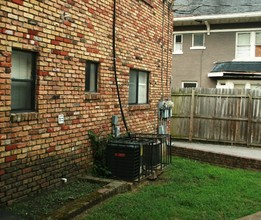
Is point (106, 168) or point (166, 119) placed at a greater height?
point (166, 119)

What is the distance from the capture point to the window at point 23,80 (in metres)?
5.59

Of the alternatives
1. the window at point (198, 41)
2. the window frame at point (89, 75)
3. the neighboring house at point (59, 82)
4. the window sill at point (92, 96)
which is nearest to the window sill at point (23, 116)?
the neighboring house at point (59, 82)

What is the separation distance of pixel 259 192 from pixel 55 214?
4302 millimetres

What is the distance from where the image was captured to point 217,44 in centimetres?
2084

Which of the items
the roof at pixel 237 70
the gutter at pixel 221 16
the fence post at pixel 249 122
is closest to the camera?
the fence post at pixel 249 122

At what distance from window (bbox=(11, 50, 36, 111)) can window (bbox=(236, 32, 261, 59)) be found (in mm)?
16421

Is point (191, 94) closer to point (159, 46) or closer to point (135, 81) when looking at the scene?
point (159, 46)

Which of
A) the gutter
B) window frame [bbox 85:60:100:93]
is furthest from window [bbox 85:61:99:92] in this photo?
the gutter

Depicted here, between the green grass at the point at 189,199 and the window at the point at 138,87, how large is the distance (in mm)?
2362

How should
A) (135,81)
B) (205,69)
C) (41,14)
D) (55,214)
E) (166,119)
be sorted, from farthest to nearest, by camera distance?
(205,69) < (166,119) < (135,81) < (41,14) < (55,214)


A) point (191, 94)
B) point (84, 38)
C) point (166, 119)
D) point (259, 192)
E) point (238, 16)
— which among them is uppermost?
point (238, 16)

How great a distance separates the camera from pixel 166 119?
39.6 feet

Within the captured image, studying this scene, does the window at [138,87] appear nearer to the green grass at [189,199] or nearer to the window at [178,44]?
the green grass at [189,199]

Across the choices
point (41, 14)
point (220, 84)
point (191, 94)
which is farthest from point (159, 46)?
point (220, 84)
